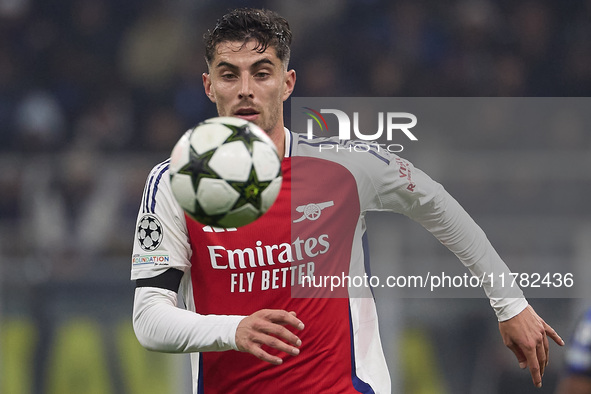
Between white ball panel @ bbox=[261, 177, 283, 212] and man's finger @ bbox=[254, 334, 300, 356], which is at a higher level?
white ball panel @ bbox=[261, 177, 283, 212]

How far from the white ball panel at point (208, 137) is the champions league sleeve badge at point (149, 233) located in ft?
1.86

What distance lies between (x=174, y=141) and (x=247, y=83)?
5763 mm

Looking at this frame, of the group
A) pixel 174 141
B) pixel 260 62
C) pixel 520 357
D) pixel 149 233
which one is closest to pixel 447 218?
pixel 520 357

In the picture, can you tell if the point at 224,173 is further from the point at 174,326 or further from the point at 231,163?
the point at 174,326

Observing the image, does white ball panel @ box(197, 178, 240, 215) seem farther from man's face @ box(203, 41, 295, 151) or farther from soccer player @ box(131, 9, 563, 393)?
man's face @ box(203, 41, 295, 151)

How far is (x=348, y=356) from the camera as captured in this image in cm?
367

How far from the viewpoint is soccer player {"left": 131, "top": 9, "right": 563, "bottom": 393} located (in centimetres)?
359

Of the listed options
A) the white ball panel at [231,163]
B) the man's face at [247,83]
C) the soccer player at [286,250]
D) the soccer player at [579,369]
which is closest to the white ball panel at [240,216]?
the white ball panel at [231,163]

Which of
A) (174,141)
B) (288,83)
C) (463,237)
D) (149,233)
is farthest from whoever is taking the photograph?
(174,141)

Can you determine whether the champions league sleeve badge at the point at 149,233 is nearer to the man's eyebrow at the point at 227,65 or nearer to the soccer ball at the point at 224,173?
the soccer ball at the point at 224,173

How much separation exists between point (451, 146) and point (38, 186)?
3.80 metres

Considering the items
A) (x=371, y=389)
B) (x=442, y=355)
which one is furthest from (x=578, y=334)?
(x=442, y=355)

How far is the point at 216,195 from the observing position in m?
3.03

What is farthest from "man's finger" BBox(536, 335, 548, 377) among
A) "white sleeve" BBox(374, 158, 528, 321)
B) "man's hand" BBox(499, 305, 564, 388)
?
"white sleeve" BBox(374, 158, 528, 321)
